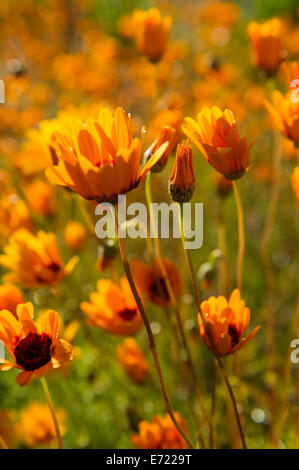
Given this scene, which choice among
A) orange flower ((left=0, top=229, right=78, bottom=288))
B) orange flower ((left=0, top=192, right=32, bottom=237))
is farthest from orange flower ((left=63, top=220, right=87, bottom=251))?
orange flower ((left=0, top=229, right=78, bottom=288))

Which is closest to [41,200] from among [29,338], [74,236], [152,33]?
[74,236]

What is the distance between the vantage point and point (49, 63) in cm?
334

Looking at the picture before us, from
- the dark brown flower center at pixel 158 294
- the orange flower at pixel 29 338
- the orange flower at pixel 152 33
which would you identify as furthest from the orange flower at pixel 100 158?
the orange flower at pixel 152 33

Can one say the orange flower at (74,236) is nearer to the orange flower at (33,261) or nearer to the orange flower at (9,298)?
the orange flower at (33,261)

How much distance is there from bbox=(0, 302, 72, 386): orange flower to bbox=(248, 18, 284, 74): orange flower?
2.46 ft

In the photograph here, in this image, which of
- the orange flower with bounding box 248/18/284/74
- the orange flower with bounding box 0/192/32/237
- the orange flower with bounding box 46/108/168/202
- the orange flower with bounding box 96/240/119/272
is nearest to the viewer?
the orange flower with bounding box 46/108/168/202

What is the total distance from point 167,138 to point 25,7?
11.8ft

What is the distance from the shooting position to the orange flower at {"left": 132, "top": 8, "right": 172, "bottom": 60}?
1.27 m

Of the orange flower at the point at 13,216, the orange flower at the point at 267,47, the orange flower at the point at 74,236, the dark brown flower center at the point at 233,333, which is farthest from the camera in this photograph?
the orange flower at the point at 74,236

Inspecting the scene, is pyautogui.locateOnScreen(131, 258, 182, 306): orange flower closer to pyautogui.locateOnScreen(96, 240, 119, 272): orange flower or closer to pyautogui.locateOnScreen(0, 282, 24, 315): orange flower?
pyautogui.locateOnScreen(96, 240, 119, 272): orange flower

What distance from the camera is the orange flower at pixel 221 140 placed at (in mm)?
660

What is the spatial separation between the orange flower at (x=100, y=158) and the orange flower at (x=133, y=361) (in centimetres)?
55

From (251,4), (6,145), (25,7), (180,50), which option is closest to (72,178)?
(6,145)

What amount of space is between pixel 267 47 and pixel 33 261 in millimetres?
674
